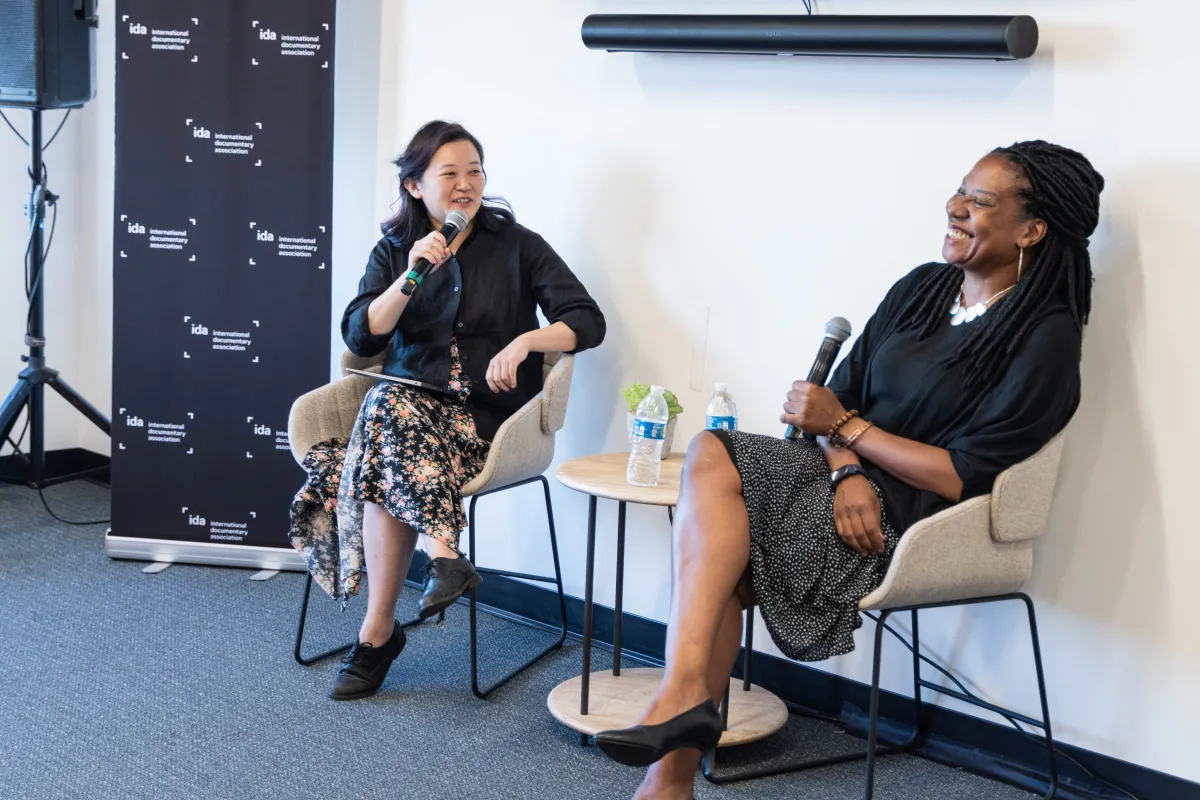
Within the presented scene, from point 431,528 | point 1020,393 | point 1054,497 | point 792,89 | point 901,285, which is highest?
point 792,89

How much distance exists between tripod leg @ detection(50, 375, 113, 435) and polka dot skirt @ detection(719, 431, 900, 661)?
267 centimetres

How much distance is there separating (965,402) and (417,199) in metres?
1.59

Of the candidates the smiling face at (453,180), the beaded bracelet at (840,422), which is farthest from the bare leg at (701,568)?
the smiling face at (453,180)

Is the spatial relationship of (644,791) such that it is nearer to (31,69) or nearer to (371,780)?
Answer: (371,780)

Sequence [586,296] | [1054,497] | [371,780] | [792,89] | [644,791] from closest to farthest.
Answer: [644,791] → [371,780] → [1054,497] → [792,89] → [586,296]

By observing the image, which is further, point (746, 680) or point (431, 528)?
point (746, 680)

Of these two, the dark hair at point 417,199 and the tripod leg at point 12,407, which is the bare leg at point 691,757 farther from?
the tripod leg at point 12,407

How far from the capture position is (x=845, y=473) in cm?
245

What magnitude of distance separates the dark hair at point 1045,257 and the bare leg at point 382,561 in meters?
1.36

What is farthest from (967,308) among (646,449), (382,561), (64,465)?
(64,465)

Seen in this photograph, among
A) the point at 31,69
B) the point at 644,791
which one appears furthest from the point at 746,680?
the point at 31,69

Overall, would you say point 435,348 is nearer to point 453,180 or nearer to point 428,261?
point 428,261

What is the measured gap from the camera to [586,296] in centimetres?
323

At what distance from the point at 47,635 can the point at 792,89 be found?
240 centimetres
